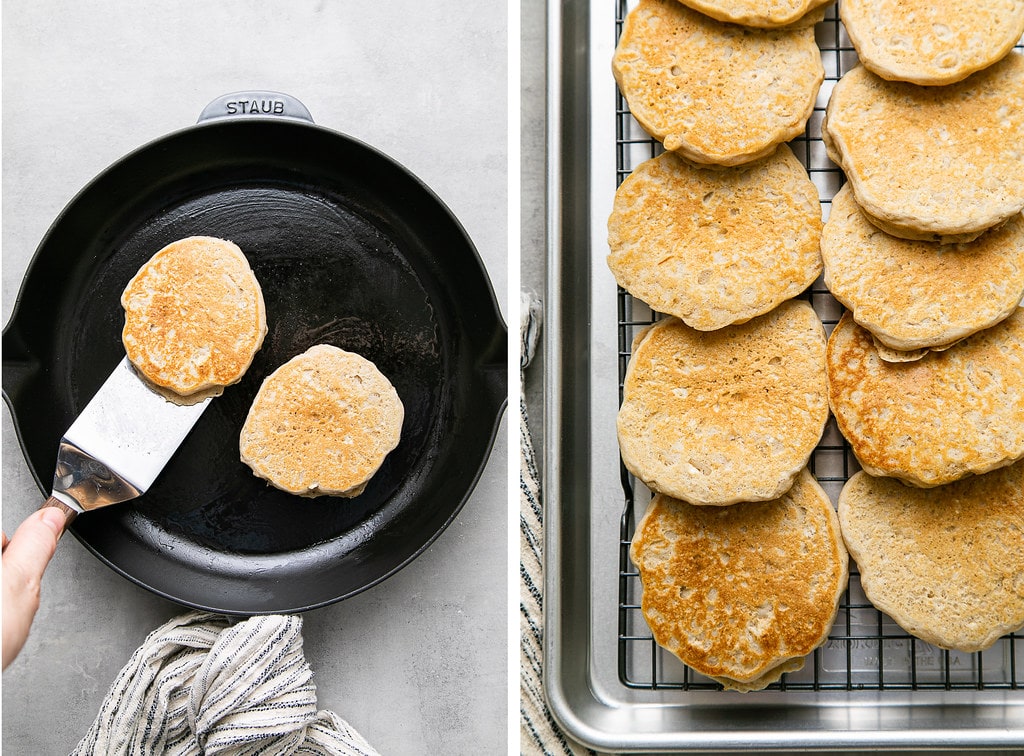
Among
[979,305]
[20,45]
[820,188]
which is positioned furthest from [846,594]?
[20,45]

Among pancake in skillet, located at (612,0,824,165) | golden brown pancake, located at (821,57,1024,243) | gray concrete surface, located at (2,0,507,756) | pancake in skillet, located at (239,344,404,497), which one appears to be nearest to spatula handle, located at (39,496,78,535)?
gray concrete surface, located at (2,0,507,756)

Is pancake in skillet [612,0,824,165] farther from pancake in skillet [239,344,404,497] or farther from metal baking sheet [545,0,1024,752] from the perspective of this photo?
pancake in skillet [239,344,404,497]

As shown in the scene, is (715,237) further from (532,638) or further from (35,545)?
(35,545)

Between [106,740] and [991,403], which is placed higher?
[991,403]

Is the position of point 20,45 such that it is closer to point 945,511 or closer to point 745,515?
point 745,515

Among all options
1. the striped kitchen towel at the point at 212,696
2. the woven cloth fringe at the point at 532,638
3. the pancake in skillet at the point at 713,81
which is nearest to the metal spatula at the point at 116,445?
the striped kitchen towel at the point at 212,696

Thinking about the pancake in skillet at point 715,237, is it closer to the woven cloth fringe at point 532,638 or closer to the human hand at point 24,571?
the woven cloth fringe at point 532,638

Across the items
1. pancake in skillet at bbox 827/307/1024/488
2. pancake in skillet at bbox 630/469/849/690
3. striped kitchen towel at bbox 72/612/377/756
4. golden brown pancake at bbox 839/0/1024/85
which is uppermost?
golden brown pancake at bbox 839/0/1024/85

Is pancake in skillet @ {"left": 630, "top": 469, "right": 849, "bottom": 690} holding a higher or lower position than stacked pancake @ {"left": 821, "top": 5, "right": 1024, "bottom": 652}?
lower
